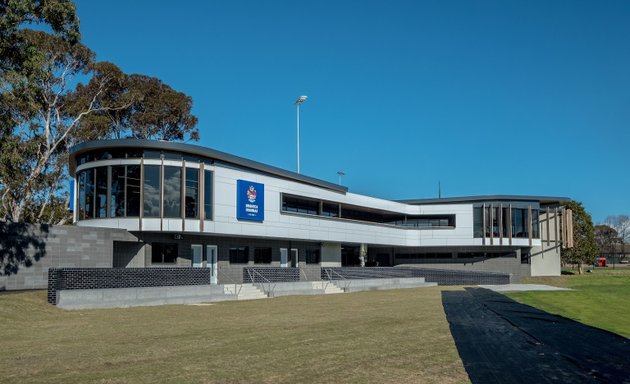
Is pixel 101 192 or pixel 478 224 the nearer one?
pixel 101 192

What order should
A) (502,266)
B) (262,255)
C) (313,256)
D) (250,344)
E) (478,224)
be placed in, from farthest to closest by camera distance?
(502,266) → (478,224) → (313,256) → (262,255) → (250,344)

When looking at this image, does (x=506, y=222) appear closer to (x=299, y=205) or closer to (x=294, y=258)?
(x=299, y=205)

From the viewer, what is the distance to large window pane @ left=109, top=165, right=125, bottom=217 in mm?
31891

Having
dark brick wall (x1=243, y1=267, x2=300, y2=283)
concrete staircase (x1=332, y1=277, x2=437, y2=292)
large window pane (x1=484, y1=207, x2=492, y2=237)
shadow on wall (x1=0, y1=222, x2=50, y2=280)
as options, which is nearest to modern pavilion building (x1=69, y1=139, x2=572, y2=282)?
large window pane (x1=484, y1=207, x2=492, y2=237)

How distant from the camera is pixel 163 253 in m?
33.2

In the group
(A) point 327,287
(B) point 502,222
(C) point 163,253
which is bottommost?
(A) point 327,287

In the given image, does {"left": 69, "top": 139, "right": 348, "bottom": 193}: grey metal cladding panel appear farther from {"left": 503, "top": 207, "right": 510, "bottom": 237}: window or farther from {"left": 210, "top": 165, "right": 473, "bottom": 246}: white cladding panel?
{"left": 503, "top": 207, "right": 510, "bottom": 237}: window

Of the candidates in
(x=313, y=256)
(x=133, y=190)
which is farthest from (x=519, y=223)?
(x=133, y=190)

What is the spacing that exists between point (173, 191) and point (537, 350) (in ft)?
78.6

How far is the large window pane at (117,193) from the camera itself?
105 ft

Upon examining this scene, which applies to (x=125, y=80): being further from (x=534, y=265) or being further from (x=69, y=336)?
(x=534, y=265)

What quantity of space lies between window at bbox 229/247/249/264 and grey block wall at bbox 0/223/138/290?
8.17 meters

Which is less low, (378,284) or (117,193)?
(117,193)

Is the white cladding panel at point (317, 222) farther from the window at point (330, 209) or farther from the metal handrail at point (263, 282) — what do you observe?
the metal handrail at point (263, 282)
